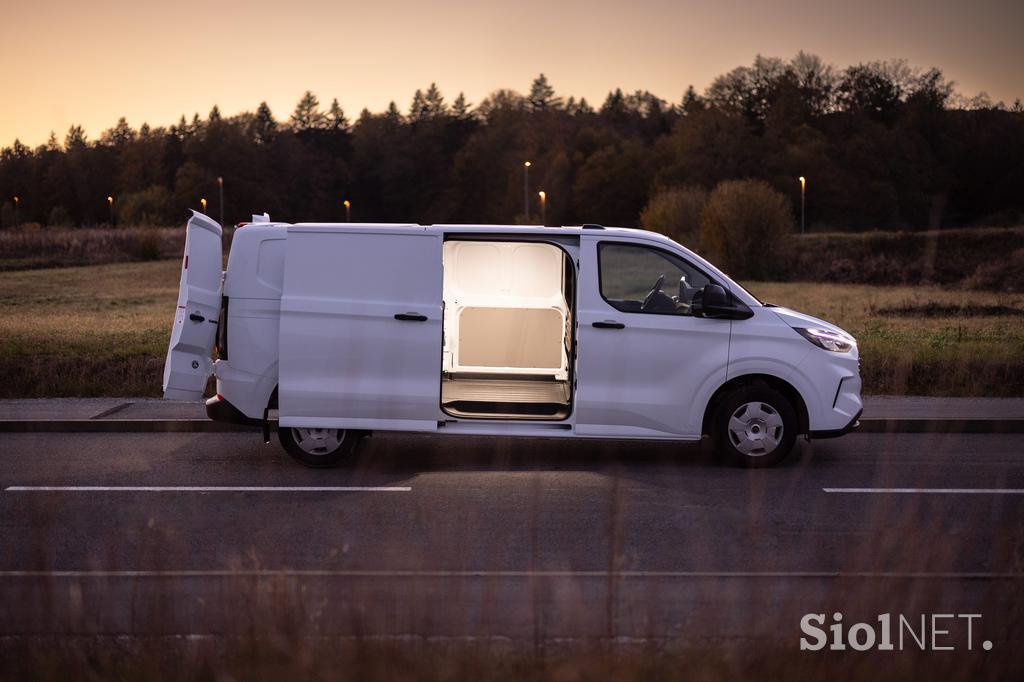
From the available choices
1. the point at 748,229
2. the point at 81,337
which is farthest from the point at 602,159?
the point at 81,337

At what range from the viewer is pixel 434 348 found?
9.28m

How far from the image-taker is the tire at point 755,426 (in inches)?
368

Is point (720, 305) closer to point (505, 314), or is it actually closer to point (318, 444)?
point (505, 314)

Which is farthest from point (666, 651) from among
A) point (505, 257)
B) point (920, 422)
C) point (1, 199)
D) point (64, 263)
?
point (1, 199)

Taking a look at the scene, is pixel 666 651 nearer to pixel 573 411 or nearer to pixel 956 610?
pixel 956 610

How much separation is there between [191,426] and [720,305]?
18.6 ft

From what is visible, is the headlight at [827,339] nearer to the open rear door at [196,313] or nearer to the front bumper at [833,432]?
the front bumper at [833,432]

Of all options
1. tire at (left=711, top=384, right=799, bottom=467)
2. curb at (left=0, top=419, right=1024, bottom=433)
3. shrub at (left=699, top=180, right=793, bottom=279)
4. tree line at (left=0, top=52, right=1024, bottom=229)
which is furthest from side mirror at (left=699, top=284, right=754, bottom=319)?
tree line at (left=0, top=52, right=1024, bottom=229)

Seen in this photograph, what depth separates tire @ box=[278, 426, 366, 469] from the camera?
9.55 metres

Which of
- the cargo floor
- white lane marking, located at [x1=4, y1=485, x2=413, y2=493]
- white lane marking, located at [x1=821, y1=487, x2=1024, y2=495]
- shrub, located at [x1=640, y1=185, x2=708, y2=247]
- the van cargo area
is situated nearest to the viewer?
white lane marking, located at [x1=821, y1=487, x2=1024, y2=495]

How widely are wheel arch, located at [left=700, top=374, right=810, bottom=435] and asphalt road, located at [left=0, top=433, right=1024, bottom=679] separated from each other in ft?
1.42

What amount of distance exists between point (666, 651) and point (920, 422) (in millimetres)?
8358

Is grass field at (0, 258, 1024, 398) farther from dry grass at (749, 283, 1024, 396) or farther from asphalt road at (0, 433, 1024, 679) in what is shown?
asphalt road at (0, 433, 1024, 679)

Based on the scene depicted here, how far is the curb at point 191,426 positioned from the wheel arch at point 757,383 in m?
2.37
